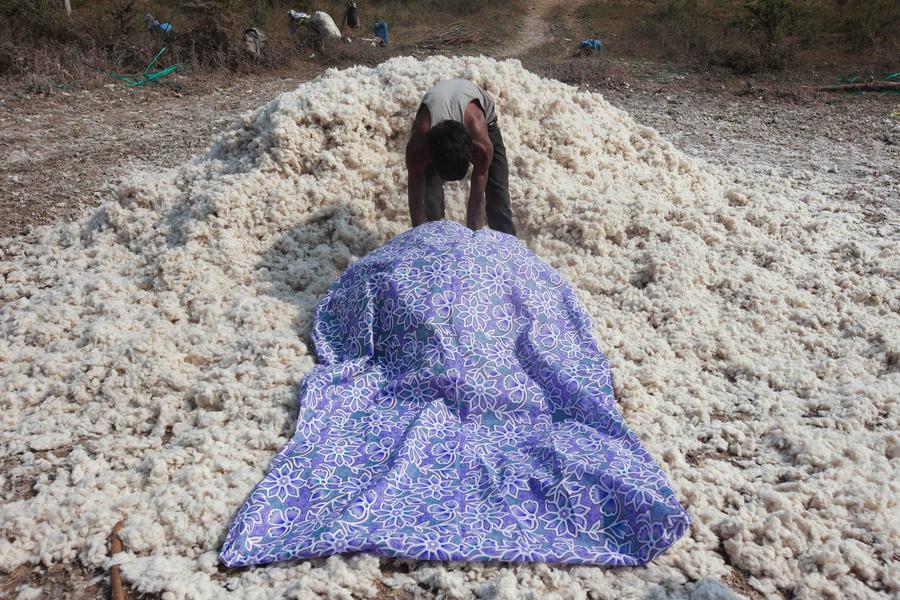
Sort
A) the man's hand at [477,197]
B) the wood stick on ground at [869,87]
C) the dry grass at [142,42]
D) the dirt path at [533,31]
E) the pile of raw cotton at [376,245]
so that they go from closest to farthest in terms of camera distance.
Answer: the pile of raw cotton at [376,245] → the man's hand at [477,197] → the wood stick on ground at [869,87] → the dry grass at [142,42] → the dirt path at [533,31]

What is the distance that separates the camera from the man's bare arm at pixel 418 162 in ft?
9.71

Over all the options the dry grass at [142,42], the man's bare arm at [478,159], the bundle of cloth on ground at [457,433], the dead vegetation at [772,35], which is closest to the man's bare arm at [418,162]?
the man's bare arm at [478,159]

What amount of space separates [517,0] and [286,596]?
1526cm

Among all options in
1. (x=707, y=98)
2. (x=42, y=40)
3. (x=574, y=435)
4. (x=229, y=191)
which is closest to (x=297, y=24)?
(x=42, y=40)

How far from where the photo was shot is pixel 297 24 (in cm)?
1023

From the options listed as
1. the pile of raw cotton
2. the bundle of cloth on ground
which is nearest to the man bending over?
the bundle of cloth on ground

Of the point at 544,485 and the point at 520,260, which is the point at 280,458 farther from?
the point at 520,260

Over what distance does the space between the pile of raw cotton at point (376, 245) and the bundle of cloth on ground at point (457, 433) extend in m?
0.09

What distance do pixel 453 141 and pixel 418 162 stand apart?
0.37 m

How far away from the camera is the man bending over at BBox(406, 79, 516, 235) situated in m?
2.67

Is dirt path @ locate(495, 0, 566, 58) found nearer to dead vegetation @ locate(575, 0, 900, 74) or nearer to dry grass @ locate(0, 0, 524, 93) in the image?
dry grass @ locate(0, 0, 524, 93)

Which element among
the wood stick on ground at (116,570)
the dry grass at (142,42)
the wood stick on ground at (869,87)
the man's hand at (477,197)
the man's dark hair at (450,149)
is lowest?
the wood stick on ground at (116,570)

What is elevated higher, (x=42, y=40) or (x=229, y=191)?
(x=42, y=40)

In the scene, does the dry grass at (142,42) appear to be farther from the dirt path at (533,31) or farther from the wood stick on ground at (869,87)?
the wood stick on ground at (869,87)
